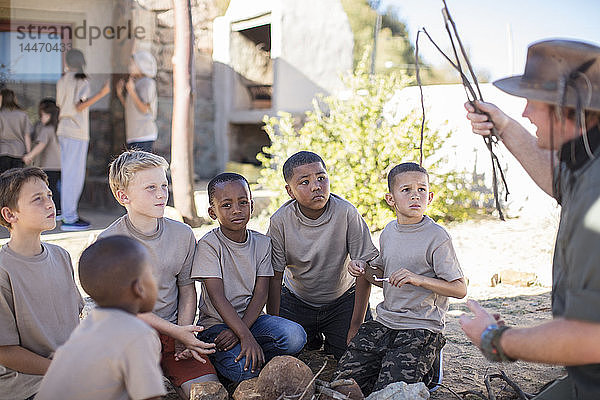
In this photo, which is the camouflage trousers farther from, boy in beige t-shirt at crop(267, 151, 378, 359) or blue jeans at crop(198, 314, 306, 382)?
boy in beige t-shirt at crop(267, 151, 378, 359)

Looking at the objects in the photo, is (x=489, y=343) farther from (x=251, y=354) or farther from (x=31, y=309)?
(x=31, y=309)

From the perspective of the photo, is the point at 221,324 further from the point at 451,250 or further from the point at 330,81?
the point at 330,81

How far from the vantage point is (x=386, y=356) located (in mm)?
3006

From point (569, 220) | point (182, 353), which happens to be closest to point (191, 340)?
point (182, 353)

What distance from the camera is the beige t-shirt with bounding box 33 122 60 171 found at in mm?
7848

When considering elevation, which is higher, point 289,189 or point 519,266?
point 289,189

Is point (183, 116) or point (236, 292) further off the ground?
point (183, 116)

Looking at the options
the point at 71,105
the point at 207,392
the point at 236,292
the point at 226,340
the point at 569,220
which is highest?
the point at 71,105

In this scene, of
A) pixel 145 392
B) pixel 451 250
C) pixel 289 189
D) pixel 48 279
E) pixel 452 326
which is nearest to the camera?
pixel 145 392

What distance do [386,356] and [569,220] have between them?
1.45m

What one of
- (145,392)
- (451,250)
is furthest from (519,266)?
(145,392)

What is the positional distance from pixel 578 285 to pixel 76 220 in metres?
6.88

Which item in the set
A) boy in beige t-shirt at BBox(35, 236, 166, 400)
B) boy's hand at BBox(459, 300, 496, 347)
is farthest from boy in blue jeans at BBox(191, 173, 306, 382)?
boy's hand at BBox(459, 300, 496, 347)

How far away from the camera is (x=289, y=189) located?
139 inches
